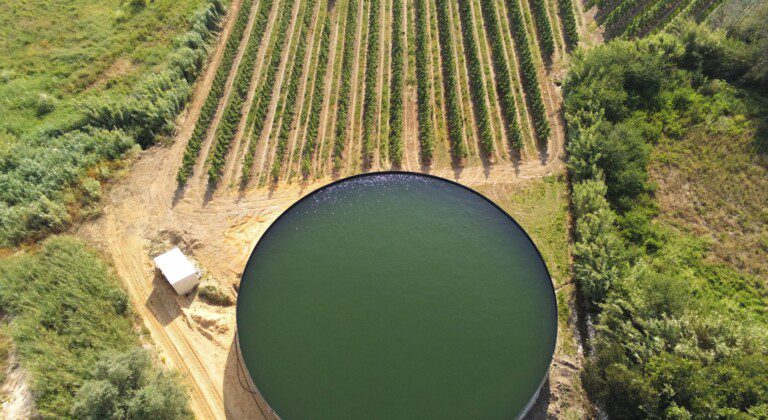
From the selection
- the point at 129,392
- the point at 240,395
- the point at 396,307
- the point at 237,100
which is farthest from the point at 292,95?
the point at 129,392

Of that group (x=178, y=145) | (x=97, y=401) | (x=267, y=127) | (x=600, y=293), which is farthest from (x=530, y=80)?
(x=97, y=401)

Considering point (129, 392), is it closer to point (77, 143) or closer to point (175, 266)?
point (175, 266)

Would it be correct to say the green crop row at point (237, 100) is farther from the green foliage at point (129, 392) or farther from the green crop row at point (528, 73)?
the green crop row at point (528, 73)

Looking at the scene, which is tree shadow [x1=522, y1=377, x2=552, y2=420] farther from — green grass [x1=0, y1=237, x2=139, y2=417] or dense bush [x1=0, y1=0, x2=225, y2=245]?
dense bush [x1=0, y1=0, x2=225, y2=245]

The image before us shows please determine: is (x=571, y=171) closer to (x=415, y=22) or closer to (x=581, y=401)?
(x=581, y=401)

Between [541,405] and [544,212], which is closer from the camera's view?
[541,405]
